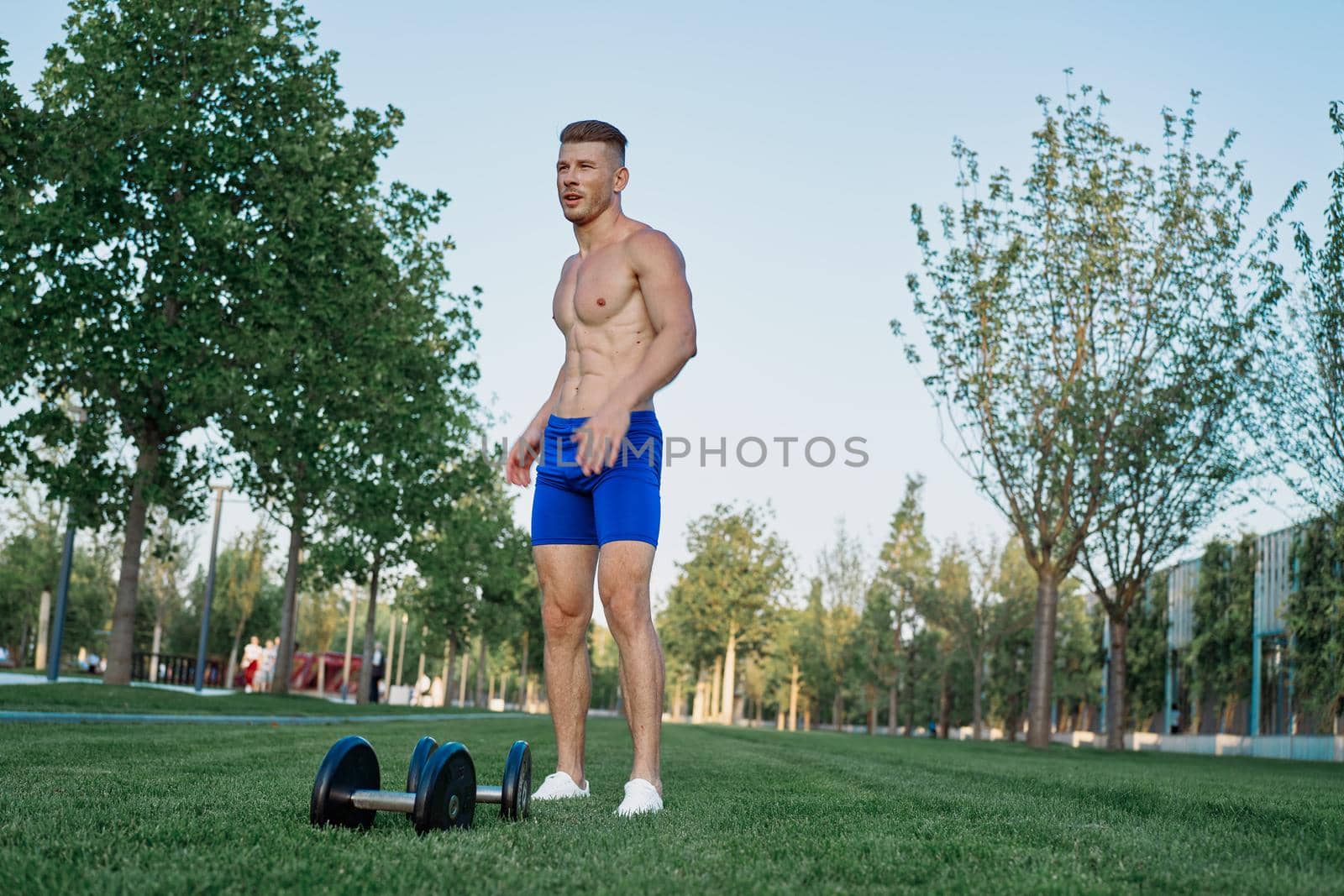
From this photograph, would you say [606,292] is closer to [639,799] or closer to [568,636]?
[568,636]

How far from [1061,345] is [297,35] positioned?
1565 centimetres

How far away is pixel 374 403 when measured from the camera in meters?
20.7

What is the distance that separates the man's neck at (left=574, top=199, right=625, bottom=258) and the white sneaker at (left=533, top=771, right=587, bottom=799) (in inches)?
84.3

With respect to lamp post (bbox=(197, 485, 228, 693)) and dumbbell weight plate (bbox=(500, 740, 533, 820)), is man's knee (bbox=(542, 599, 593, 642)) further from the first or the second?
lamp post (bbox=(197, 485, 228, 693))

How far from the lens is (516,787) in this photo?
3879mm

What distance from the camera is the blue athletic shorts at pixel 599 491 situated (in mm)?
4656

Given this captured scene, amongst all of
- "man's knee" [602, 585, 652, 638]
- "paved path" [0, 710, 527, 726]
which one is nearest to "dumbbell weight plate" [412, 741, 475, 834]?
"man's knee" [602, 585, 652, 638]

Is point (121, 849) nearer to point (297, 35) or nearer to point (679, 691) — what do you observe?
point (297, 35)

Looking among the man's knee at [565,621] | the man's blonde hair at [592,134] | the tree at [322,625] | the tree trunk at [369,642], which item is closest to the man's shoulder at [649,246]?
the man's blonde hair at [592,134]

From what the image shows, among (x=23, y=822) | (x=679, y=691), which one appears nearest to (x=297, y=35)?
(x=23, y=822)

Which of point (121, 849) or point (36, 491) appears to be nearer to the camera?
point (121, 849)

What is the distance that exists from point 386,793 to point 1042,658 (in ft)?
74.7

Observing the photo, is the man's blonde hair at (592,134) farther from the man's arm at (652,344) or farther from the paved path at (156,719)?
the paved path at (156,719)

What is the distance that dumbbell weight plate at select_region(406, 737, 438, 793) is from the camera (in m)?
3.46
